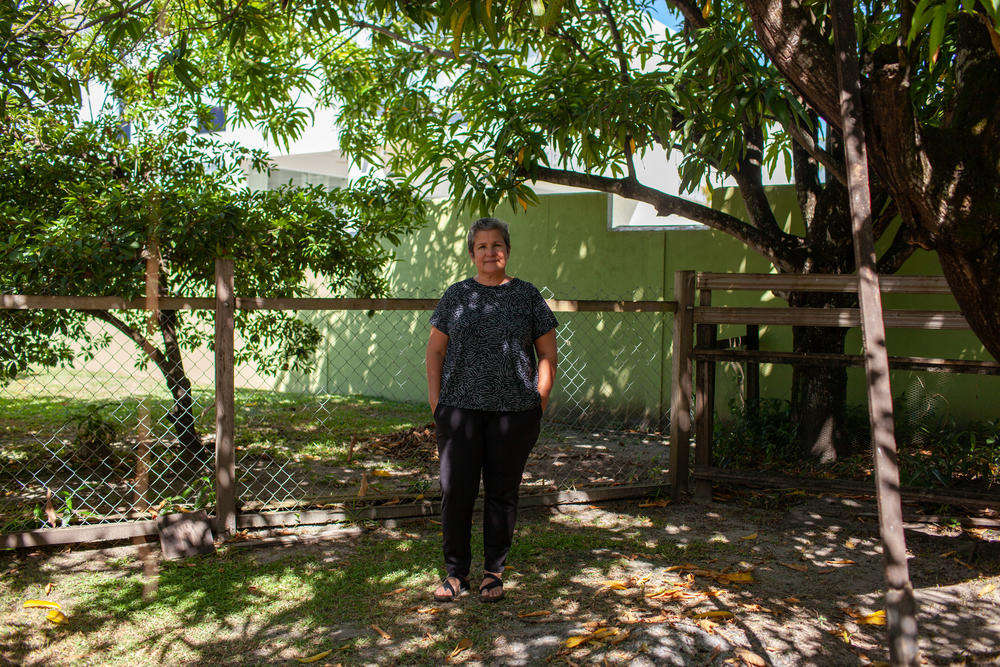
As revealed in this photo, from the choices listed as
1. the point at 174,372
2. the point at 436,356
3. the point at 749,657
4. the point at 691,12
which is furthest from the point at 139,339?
the point at 749,657

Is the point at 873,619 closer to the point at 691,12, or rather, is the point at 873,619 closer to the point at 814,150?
the point at 814,150

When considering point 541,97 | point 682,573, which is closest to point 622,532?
point 682,573

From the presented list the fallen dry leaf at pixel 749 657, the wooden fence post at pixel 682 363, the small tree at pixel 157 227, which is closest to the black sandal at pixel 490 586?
the fallen dry leaf at pixel 749 657

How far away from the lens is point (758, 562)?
170 inches

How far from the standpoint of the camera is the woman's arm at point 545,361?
3754mm

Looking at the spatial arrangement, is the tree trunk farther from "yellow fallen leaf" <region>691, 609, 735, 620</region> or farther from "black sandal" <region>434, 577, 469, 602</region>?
"yellow fallen leaf" <region>691, 609, 735, 620</region>

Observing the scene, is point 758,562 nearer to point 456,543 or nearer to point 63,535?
point 456,543

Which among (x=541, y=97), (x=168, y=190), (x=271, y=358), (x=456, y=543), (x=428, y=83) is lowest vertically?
(x=456, y=543)

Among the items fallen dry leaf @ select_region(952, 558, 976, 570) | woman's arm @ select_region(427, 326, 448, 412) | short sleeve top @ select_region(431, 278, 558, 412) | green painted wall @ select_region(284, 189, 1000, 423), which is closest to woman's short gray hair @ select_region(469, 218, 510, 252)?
short sleeve top @ select_region(431, 278, 558, 412)

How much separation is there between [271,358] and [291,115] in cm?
222

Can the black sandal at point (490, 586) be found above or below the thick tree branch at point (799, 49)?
below

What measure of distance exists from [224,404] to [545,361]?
189 cm

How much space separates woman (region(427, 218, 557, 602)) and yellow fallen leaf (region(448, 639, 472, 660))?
0.43 metres

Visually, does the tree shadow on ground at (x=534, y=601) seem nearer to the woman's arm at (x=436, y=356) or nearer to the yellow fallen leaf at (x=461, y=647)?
the yellow fallen leaf at (x=461, y=647)
